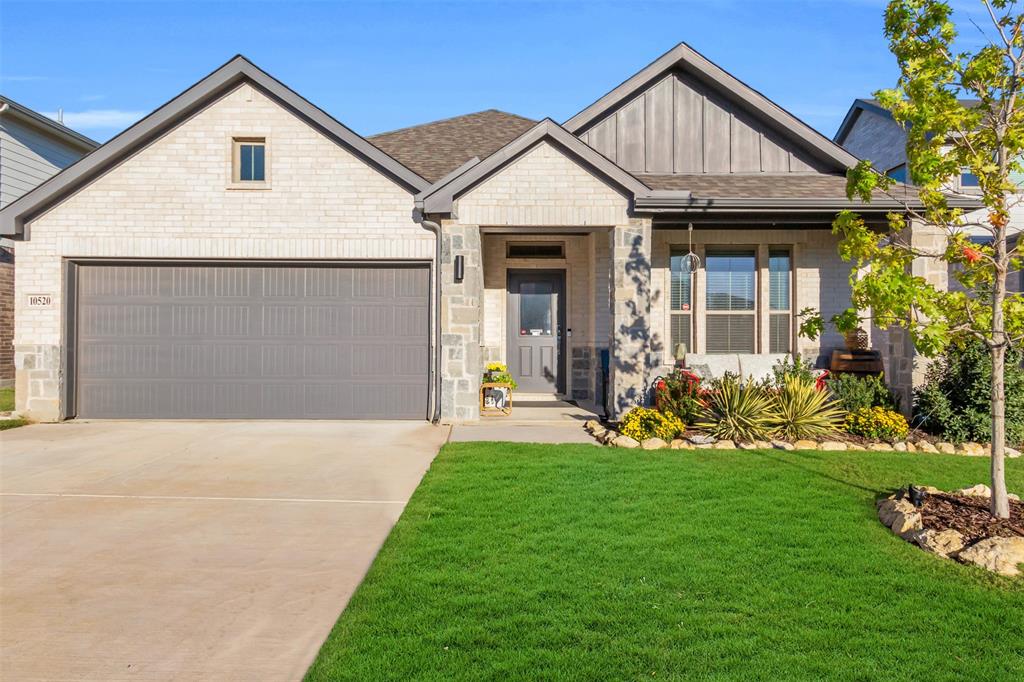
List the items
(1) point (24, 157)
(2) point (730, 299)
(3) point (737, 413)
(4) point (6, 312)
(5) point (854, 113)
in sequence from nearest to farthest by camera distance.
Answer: (3) point (737, 413)
(2) point (730, 299)
(4) point (6, 312)
(1) point (24, 157)
(5) point (854, 113)

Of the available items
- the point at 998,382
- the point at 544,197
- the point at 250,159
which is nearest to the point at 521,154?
the point at 544,197

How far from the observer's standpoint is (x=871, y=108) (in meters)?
19.5

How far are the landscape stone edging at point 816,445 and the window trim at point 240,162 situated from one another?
21.9ft

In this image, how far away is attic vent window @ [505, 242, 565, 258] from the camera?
41.3ft

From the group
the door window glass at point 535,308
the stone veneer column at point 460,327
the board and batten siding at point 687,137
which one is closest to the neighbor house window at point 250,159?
the stone veneer column at point 460,327

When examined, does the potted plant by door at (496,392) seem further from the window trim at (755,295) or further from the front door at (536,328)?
the window trim at (755,295)

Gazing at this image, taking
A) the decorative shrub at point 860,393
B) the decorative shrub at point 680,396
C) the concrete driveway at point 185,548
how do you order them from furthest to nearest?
the decorative shrub at point 860,393
the decorative shrub at point 680,396
the concrete driveway at point 185,548

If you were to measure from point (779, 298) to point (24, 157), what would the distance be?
1672 cm

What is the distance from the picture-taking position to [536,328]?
12727 millimetres

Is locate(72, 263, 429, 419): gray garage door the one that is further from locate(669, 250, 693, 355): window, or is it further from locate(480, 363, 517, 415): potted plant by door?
locate(669, 250, 693, 355): window

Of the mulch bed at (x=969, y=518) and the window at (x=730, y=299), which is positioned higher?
the window at (x=730, y=299)

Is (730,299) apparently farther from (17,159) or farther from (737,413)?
(17,159)

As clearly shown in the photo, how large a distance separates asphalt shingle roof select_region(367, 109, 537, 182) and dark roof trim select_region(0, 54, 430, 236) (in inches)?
44.1

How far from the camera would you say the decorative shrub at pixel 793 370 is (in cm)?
978
